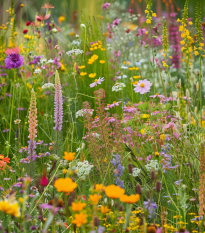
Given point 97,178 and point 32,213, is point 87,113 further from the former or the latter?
point 32,213

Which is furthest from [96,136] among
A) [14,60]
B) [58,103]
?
[14,60]

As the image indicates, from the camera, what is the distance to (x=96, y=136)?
1.85 meters

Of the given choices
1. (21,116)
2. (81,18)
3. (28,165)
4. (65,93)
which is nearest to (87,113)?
(28,165)

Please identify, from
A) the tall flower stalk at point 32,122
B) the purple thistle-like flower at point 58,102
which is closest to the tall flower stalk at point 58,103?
the purple thistle-like flower at point 58,102

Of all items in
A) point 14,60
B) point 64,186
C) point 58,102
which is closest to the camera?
point 64,186

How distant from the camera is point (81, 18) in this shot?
12.1 ft

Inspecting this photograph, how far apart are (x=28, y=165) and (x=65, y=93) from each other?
50.8 inches

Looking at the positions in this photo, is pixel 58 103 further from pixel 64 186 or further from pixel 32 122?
pixel 64 186

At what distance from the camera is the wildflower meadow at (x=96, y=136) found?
45.2 inches

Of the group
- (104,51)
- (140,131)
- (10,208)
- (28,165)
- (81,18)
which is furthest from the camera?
(81,18)

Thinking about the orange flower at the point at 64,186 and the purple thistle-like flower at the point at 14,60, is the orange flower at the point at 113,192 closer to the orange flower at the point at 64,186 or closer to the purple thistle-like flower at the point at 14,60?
the orange flower at the point at 64,186

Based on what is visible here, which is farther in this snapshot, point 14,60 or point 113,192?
point 14,60

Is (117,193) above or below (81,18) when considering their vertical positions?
below

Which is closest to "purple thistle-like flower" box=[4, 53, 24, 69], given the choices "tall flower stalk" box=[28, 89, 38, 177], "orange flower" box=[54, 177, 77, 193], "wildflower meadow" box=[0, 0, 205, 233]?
"wildflower meadow" box=[0, 0, 205, 233]
